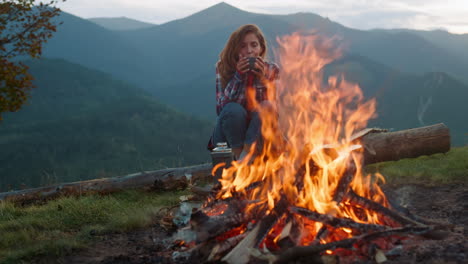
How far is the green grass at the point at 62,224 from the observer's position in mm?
3416

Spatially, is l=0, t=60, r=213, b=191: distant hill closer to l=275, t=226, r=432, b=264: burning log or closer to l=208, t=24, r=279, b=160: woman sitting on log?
l=208, t=24, r=279, b=160: woman sitting on log

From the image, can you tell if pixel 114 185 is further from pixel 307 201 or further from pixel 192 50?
pixel 192 50

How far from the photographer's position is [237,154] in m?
4.86

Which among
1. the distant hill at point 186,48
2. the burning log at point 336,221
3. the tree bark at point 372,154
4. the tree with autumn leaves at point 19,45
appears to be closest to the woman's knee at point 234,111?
the burning log at point 336,221

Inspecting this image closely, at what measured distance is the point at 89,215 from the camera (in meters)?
4.78

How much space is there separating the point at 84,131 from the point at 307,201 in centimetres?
4472

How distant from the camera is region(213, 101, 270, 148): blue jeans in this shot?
470cm

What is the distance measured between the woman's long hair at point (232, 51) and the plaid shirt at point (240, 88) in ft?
0.58

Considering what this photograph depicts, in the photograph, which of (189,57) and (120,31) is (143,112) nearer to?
(189,57)

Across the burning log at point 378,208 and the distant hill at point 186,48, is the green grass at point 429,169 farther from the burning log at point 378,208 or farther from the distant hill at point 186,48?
the distant hill at point 186,48

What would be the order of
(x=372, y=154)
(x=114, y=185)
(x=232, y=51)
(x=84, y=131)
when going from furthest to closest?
(x=84, y=131) → (x=372, y=154) → (x=114, y=185) → (x=232, y=51)

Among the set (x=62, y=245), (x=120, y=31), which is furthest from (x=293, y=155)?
(x=120, y=31)

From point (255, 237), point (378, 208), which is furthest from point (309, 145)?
point (255, 237)

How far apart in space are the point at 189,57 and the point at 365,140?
9833cm
